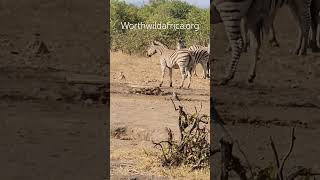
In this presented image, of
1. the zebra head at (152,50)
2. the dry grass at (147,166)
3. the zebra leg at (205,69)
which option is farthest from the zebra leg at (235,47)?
the zebra head at (152,50)

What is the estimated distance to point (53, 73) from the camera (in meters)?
6.00

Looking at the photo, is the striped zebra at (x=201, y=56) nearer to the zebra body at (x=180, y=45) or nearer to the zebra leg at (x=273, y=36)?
the zebra body at (x=180, y=45)

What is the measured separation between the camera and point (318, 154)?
429 cm

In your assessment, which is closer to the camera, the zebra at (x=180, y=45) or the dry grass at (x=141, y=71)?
the dry grass at (x=141, y=71)

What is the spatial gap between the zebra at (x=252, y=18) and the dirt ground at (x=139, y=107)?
1011 mm

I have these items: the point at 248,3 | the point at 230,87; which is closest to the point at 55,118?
the point at 230,87

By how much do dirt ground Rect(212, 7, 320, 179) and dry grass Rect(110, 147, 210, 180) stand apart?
1.41 ft

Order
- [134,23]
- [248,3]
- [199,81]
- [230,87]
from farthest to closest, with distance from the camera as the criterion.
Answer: [134,23] < [199,81] < [230,87] < [248,3]

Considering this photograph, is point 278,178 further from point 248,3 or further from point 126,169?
point 248,3

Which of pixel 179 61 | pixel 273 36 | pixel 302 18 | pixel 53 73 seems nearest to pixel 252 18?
pixel 273 36

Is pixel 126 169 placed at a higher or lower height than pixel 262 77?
lower

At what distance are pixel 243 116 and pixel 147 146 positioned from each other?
84 centimetres

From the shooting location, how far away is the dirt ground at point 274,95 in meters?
4.70

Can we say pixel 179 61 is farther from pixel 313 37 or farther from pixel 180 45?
pixel 313 37
